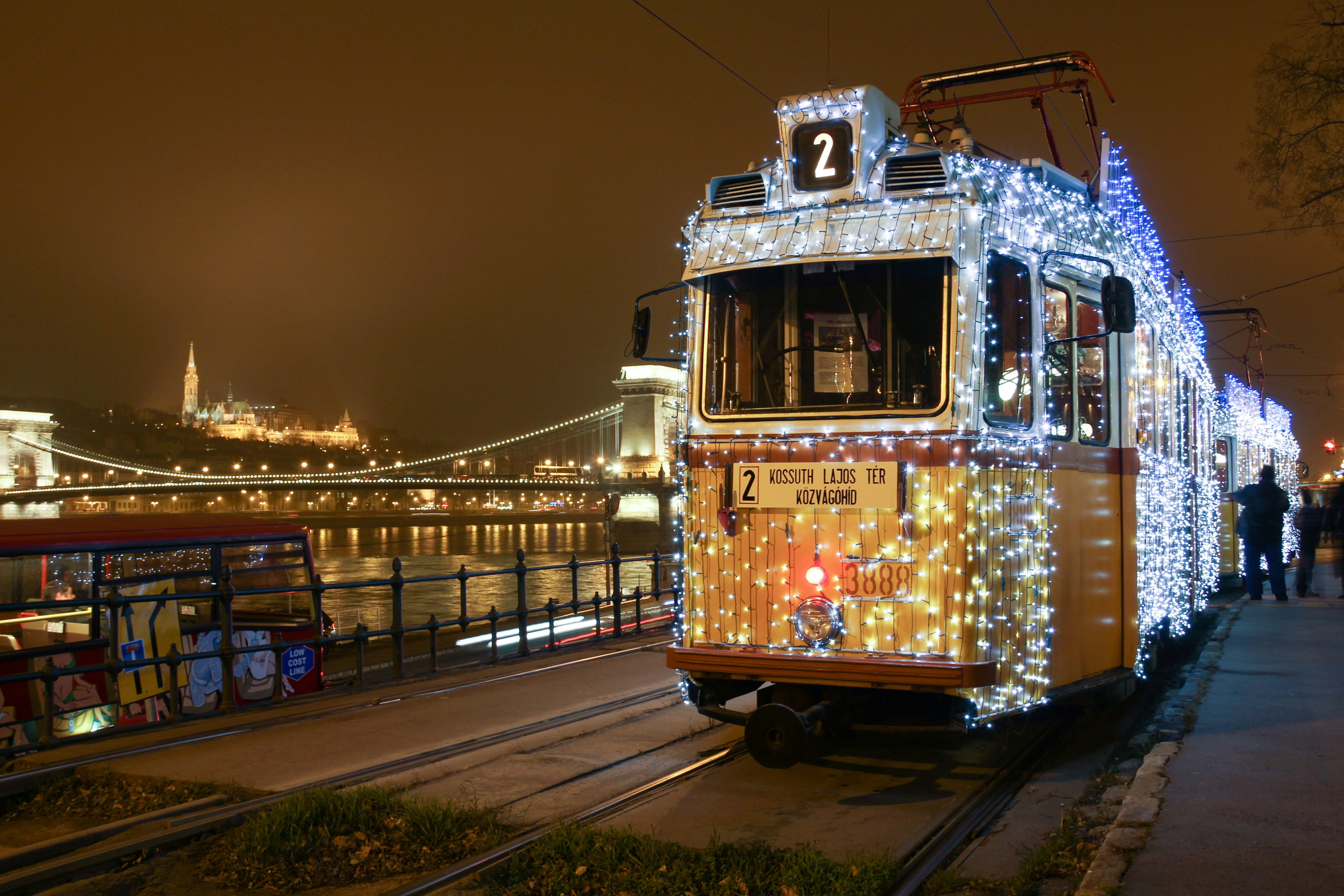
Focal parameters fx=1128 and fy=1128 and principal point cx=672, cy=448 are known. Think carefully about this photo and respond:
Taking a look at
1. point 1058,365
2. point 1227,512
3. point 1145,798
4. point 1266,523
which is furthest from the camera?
point 1227,512

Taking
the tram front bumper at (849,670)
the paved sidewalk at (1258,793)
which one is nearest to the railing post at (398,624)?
the tram front bumper at (849,670)

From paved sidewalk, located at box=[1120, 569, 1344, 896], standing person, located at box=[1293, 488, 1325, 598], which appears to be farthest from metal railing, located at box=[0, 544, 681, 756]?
standing person, located at box=[1293, 488, 1325, 598]

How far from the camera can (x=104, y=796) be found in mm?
5629

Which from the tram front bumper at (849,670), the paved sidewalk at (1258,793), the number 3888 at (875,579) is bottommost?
the paved sidewalk at (1258,793)

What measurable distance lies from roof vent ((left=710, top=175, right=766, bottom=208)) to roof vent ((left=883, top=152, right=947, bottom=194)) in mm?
659

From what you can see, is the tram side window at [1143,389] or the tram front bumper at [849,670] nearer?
the tram front bumper at [849,670]

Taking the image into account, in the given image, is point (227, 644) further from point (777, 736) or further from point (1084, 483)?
point (1084, 483)

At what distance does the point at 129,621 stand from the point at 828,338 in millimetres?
5911

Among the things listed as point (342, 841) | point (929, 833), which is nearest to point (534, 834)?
point (342, 841)

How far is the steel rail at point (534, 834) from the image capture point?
430cm

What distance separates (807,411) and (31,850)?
3820 millimetres

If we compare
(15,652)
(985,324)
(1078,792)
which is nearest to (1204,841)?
(1078,792)

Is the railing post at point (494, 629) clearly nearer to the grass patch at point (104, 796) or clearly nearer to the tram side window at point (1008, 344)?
the grass patch at point (104, 796)

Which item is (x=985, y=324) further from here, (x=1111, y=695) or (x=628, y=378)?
(x=628, y=378)
